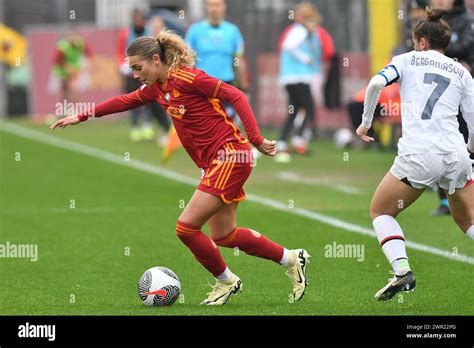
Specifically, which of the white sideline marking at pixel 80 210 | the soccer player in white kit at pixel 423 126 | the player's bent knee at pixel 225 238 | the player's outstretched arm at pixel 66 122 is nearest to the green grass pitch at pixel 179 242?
the white sideline marking at pixel 80 210

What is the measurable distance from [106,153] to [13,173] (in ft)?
9.21

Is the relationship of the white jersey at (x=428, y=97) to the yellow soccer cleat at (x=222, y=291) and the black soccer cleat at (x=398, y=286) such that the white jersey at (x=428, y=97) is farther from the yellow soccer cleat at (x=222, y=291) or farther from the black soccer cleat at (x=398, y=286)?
the yellow soccer cleat at (x=222, y=291)

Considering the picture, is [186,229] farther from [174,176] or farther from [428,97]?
[174,176]

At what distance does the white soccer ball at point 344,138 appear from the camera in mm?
21812

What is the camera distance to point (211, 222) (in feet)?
28.8

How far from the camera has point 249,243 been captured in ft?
28.9

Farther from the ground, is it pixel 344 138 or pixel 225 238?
pixel 225 238

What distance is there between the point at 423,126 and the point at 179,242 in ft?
14.2

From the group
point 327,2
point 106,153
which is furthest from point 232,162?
point 327,2

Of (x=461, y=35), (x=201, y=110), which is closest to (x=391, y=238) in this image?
(x=201, y=110)

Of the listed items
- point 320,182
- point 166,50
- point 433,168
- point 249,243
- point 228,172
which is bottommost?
point 320,182

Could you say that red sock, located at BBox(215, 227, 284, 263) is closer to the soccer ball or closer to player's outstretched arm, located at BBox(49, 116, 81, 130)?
the soccer ball

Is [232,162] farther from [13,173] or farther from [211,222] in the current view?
[13,173]
